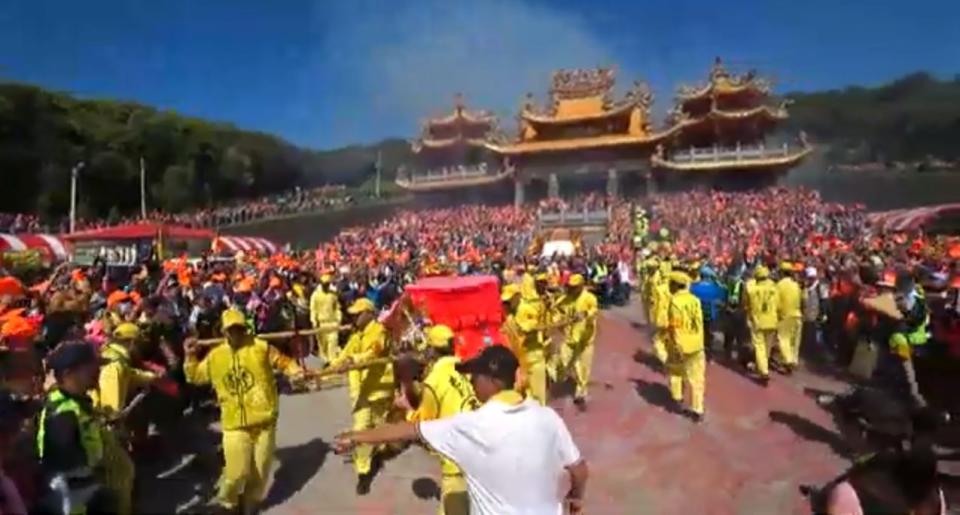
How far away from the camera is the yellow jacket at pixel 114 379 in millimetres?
5406

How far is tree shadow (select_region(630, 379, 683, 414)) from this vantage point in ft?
31.9

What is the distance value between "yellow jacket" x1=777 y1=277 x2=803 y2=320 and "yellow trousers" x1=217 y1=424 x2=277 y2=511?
Answer: 7578mm

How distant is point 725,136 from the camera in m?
45.1

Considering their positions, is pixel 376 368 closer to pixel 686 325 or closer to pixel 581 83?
pixel 686 325

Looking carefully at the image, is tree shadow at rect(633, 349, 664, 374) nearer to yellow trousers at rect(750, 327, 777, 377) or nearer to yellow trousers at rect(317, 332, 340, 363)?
yellow trousers at rect(750, 327, 777, 377)

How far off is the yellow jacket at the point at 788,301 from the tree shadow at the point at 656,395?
75.5 inches

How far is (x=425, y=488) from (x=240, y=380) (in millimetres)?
2142

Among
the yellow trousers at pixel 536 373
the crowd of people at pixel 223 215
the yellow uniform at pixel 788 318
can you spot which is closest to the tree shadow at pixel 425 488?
the yellow trousers at pixel 536 373

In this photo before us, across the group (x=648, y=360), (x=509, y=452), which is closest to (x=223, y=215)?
(x=648, y=360)

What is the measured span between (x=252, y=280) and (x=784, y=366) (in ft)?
25.4

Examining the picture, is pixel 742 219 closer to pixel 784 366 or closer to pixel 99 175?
pixel 784 366

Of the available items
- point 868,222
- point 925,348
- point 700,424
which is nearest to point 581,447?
point 700,424

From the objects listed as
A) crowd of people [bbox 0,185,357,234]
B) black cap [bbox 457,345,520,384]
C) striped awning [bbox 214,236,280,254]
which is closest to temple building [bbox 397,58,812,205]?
crowd of people [bbox 0,185,357,234]

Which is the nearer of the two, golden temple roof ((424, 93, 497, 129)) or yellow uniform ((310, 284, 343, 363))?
yellow uniform ((310, 284, 343, 363))
